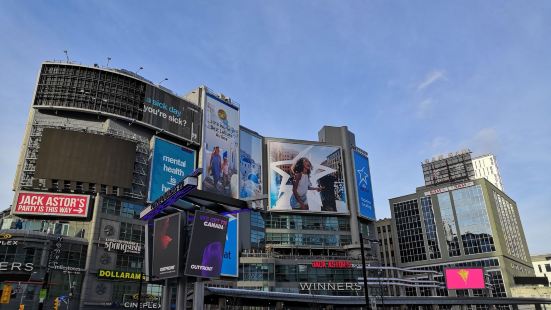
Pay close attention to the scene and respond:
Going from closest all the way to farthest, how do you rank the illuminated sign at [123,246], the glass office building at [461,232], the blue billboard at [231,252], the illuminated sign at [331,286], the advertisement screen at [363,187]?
the illuminated sign at [123,246] < the blue billboard at [231,252] < the illuminated sign at [331,286] < the glass office building at [461,232] < the advertisement screen at [363,187]

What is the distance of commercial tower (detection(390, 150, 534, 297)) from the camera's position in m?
126

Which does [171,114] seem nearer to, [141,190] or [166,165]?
[166,165]

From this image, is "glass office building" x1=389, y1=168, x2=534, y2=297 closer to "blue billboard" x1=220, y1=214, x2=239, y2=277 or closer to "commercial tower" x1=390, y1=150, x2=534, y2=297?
"commercial tower" x1=390, y1=150, x2=534, y2=297

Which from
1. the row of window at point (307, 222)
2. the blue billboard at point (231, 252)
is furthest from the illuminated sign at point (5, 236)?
the row of window at point (307, 222)

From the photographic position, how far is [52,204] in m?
78.2

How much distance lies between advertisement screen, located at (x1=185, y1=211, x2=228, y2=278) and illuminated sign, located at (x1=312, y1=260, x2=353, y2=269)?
66.3m

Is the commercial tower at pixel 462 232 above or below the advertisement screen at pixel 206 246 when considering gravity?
above

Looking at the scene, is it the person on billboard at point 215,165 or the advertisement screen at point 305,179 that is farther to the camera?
the advertisement screen at point 305,179

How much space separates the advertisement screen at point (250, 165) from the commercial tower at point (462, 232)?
54540 mm

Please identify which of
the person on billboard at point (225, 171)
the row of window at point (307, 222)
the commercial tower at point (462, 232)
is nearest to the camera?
the person on billboard at point (225, 171)

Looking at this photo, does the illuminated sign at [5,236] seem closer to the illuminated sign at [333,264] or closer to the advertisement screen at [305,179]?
the advertisement screen at [305,179]

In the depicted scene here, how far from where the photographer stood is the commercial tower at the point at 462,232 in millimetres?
126250

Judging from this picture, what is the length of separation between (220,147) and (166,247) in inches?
2455

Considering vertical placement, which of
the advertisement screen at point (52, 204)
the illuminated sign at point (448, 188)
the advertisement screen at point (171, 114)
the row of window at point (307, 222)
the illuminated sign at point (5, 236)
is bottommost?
the illuminated sign at point (5, 236)
